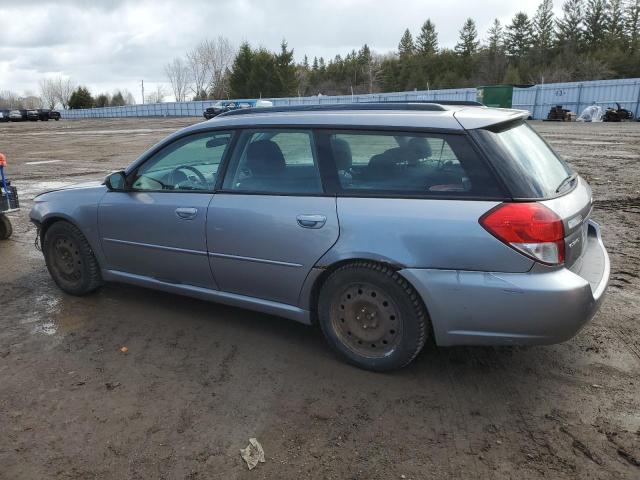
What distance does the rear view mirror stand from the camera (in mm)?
3938

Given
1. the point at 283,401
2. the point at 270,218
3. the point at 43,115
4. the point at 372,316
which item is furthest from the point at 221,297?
the point at 43,115

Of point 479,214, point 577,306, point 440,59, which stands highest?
point 440,59

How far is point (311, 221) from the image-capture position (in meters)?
3.37

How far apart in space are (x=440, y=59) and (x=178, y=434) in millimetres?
91568

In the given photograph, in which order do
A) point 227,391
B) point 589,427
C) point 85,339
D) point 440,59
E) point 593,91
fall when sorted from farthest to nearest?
point 440,59
point 593,91
point 85,339
point 227,391
point 589,427

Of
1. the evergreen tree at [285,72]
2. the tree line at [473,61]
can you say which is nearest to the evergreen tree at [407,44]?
the tree line at [473,61]

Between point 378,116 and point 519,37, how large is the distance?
88.9 metres

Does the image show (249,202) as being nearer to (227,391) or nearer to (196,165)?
(196,165)

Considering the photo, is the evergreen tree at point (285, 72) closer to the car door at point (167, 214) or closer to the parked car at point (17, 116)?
the parked car at point (17, 116)

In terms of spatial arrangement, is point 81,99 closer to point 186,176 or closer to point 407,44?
point 407,44

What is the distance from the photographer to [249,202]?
3660 millimetres

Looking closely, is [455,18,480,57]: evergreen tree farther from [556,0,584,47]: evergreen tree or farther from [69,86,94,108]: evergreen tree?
[69,86,94,108]: evergreen tree

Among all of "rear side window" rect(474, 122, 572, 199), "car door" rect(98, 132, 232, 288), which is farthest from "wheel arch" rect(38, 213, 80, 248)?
"rear side window" rect(474, 122, 572, 199)

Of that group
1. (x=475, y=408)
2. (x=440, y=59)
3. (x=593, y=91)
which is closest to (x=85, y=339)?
(x=475, y=408)
